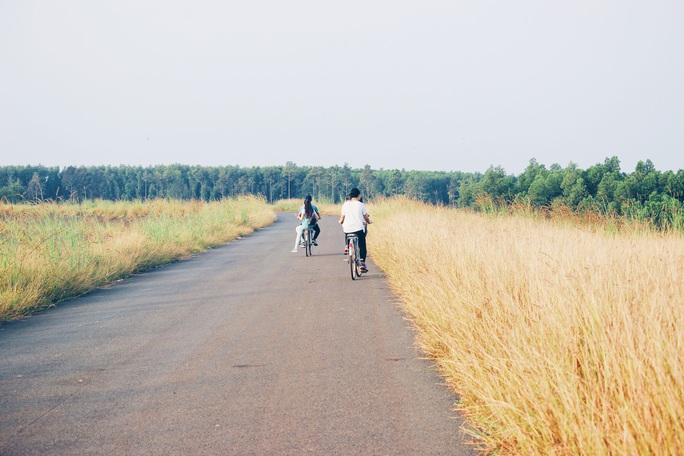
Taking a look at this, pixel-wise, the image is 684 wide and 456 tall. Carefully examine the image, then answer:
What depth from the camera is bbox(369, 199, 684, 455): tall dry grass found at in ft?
10.3

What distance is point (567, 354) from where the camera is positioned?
4094 mm

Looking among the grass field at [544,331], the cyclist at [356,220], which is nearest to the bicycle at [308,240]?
the cyclist at [356,220]

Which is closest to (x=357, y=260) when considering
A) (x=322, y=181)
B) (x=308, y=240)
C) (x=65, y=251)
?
(x=308, y=240)

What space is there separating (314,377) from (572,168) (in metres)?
49.1

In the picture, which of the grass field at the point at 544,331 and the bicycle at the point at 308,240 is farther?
the bicycle at the point at 308,240

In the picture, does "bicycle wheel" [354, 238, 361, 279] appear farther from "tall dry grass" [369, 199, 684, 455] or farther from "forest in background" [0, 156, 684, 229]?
"forest in background" [0, 156, 684, 229]

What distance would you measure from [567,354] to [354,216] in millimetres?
9394

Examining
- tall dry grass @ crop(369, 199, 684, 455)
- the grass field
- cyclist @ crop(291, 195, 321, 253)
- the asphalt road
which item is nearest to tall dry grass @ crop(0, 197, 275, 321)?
the grass field

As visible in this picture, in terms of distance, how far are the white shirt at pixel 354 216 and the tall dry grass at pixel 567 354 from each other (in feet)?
19.1

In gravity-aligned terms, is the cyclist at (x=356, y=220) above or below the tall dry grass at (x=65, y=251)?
above

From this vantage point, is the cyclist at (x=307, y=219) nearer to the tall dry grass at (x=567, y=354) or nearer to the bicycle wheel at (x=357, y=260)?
the bicycle wheel at (x=357, y=260)

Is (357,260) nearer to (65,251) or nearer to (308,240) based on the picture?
(308,240)

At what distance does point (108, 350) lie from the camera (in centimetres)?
654

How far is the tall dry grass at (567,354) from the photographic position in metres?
3.15
